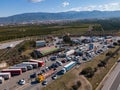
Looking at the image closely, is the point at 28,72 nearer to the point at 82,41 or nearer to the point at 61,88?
the point at 61,88

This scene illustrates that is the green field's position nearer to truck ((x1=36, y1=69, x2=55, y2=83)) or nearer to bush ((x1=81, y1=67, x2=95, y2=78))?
truck ((x1=36, y1=69, x2=55, y2=83))

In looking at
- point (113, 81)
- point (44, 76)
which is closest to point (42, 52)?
point (44, 76)

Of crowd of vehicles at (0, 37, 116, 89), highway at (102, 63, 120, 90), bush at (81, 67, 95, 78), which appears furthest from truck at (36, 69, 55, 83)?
highway at (102, 63, 120, 90)

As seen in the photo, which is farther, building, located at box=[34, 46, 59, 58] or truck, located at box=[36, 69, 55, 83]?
building, located at box=[34, 46, 59, 58]

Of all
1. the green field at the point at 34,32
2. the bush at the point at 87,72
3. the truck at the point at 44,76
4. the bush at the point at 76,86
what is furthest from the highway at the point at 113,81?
the green field at the point at 34,32

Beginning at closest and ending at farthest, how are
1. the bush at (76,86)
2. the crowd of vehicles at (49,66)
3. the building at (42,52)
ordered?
1. the bush at (76,86)
2. the crowd of vehicles at (49,66)
3. the building at (42,52)

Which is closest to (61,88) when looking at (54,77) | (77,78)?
(54,77)

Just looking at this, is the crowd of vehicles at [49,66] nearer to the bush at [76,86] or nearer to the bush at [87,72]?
the bush at [87,72]

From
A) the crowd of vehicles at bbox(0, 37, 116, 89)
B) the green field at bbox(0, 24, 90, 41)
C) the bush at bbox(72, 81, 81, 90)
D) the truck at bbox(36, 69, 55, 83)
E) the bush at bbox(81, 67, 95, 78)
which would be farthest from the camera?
the green field at bbox(0, 24, 90, 41)

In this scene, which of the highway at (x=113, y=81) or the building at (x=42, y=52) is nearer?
the highway at (x=113, y=81)
